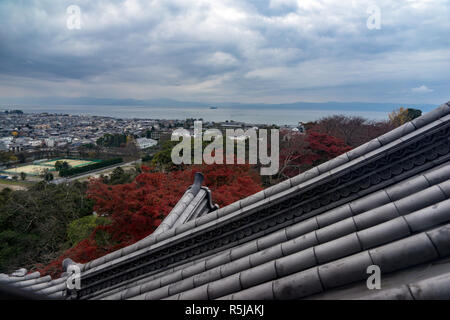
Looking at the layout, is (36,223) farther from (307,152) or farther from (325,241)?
(307,152)

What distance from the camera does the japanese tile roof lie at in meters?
2.45

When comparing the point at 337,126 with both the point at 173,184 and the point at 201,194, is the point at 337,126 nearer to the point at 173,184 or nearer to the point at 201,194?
the point at 173,184

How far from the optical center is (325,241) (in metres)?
3.41

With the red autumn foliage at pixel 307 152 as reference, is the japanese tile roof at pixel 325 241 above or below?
below

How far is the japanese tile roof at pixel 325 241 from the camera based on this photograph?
2451 millimetres

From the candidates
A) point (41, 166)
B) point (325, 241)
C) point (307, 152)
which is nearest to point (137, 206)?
point (325, 241)

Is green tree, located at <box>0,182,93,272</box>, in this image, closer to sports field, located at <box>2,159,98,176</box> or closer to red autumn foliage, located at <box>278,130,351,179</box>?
red autumn foliage, located at <box>278,130,351,179</box>

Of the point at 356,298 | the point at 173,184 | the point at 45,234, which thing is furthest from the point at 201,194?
the point at 45,234

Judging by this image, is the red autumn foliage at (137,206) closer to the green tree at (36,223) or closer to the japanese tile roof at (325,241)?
the green tree at (36,223)

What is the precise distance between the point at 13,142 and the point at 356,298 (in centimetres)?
9016

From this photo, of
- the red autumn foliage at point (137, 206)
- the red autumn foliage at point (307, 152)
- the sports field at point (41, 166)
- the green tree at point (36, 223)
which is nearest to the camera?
the red autumn foliage at point (137, 206)

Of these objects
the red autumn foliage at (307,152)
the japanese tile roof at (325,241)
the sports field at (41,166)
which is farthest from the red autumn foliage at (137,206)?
the sports field at (41,166)

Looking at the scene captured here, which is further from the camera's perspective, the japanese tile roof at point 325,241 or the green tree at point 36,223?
the green tree at point 36,223

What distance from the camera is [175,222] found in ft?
21.9
